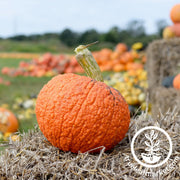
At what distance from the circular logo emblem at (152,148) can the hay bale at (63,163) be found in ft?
0.17

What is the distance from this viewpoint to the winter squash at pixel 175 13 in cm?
617

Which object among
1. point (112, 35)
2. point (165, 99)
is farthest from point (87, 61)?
point (112, 35)

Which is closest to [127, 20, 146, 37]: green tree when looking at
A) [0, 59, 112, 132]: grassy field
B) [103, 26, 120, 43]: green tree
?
[103, 26, 120, 43]: green tree

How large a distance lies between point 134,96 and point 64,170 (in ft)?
13.1

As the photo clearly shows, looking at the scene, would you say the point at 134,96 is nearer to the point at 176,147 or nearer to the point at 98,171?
the point at 176,147

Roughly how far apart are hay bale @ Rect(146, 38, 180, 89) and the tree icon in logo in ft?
13.0

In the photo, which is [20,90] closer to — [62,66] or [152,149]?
[62,66]

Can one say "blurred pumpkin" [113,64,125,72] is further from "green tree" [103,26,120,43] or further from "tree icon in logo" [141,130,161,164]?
"tree icon in logo" [141,130,161,164]

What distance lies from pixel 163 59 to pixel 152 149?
4.45 m

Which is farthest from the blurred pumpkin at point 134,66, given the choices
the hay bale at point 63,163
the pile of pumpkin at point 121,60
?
the hay bale at point 63,163

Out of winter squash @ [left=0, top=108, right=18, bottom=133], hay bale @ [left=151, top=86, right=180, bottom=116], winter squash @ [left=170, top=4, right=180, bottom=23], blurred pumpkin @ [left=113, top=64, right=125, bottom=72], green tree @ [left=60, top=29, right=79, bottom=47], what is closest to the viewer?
green tree @ [left=60, top=29, right=79, bottom=47]

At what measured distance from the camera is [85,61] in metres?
2.17

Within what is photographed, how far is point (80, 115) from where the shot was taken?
→ 6.25 ft

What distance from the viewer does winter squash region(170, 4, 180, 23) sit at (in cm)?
617
